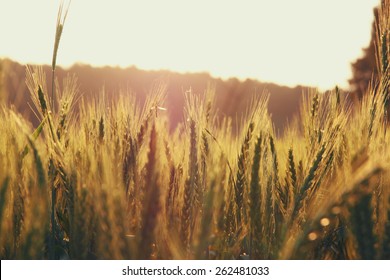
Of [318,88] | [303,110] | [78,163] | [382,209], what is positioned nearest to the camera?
[382,209]

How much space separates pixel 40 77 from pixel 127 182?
1.94 feet

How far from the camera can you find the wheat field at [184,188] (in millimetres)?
1084

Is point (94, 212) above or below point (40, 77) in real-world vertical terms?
below

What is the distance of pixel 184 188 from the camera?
1570 millimetres

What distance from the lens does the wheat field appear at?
42.7 inches

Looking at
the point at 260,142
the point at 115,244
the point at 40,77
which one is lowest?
the point at 115,244

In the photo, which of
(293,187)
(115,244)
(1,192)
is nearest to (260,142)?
(293,187)

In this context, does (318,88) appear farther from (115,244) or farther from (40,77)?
(115,244)

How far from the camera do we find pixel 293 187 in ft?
5.33

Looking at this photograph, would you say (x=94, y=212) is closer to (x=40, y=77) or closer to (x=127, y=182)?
(x=127, y=182)

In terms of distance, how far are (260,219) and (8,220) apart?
0.67 m

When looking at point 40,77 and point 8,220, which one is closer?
point 8,220
